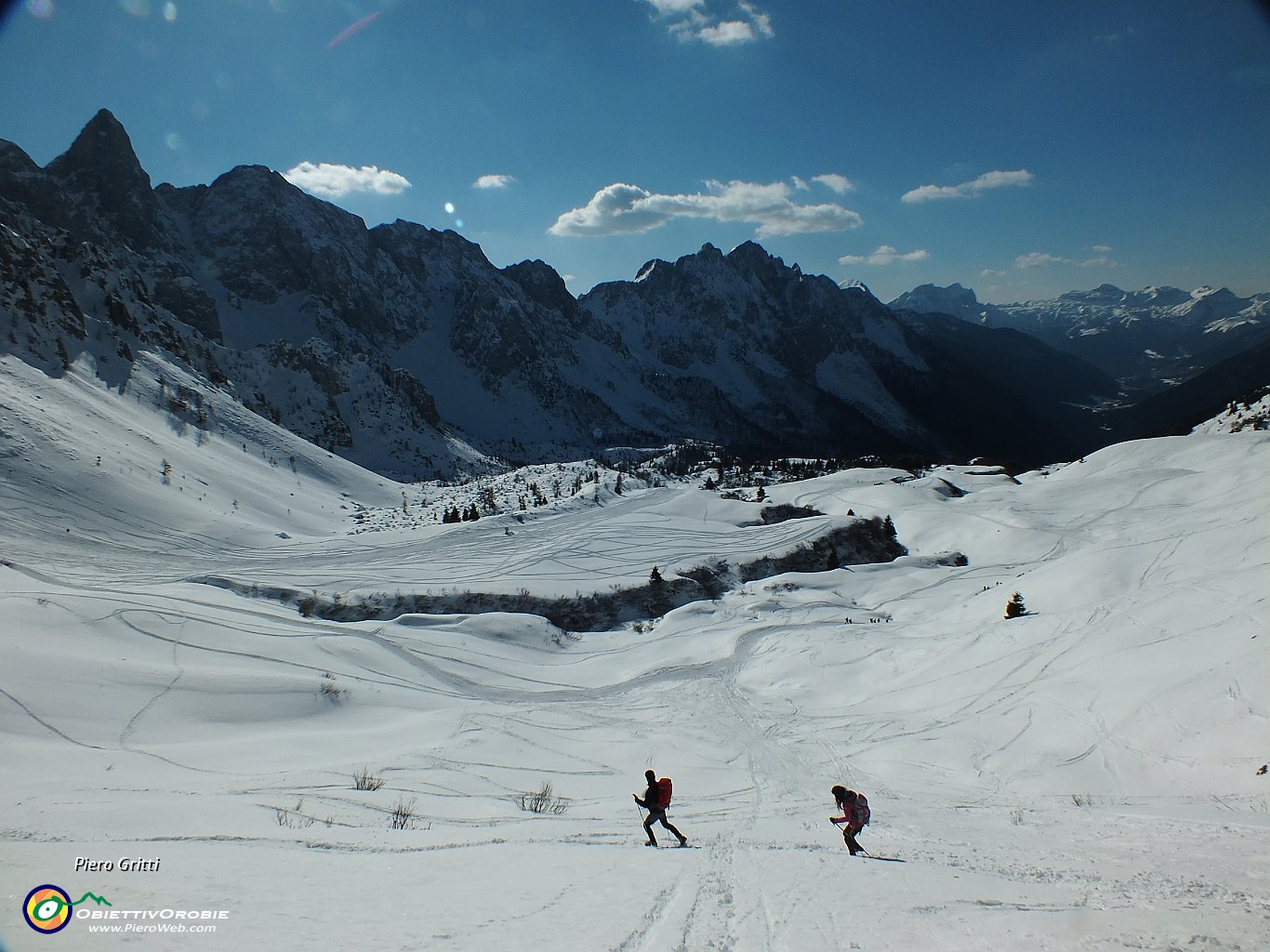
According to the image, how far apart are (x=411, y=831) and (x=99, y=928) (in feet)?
16.6

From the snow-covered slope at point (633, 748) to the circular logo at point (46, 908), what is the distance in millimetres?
161

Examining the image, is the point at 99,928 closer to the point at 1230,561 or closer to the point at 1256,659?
the point at 1256,659

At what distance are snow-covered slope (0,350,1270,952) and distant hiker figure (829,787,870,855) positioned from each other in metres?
0.44

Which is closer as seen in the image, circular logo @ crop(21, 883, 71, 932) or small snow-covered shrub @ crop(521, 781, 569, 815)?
circular logo @ crop(21, 883, 71, 932)

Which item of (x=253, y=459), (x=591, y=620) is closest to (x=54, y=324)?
(x=253, y=459)

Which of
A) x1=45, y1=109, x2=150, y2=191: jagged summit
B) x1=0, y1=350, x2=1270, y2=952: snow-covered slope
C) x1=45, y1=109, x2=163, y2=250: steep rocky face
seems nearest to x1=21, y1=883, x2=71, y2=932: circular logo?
x1=0, y1=350, x2=1270, y2=952: snow-covered slope

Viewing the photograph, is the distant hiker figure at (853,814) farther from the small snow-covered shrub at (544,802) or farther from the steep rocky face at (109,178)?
the steep rocky face at (109,178)

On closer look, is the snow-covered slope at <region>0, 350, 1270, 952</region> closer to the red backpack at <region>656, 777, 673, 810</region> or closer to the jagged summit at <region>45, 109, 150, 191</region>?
the red backpack at <region>656, 777, 673, 810</region>

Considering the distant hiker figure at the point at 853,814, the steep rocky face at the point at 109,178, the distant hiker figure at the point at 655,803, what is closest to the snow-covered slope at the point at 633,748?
the distant hiker figure at the point at 853,814

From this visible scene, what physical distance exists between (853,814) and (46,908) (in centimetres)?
1070

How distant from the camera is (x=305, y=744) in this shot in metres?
16.2

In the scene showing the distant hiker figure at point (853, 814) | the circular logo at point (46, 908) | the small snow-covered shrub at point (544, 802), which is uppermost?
the circular logo at point (46, 908)

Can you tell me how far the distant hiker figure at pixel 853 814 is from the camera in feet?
33.4

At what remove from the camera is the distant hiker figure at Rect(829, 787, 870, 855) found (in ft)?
33.4
